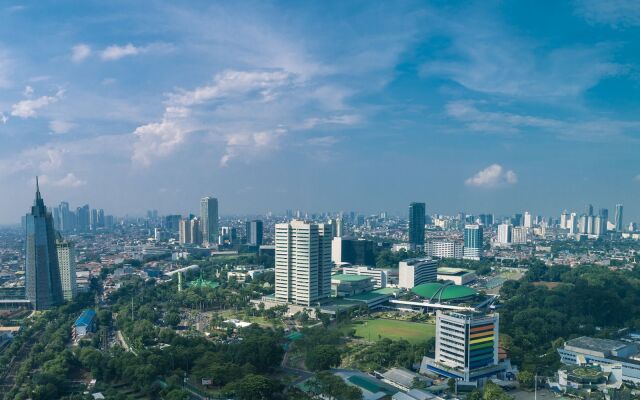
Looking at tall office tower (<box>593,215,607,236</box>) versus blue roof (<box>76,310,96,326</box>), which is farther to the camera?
tall office tower (<box>593,215,607,236</box>)

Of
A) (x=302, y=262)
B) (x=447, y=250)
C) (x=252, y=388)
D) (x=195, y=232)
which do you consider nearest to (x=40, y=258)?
(x=302, y=262)

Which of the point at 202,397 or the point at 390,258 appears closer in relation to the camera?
the point at 202,397

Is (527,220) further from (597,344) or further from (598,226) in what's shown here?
(597,344)

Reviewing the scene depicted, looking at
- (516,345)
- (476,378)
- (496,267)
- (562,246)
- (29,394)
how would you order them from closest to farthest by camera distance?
1. (29,394)
2. (476,378)
3. (516,345)
4. (496,267)
5. (562,246)

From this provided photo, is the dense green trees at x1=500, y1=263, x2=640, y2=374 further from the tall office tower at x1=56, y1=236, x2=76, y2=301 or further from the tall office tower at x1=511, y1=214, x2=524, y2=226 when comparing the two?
the tall office tower at x1=511, y1=214, x2=524, y2=226

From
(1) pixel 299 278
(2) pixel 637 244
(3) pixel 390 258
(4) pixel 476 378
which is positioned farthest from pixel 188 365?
(2) pixel 637 244

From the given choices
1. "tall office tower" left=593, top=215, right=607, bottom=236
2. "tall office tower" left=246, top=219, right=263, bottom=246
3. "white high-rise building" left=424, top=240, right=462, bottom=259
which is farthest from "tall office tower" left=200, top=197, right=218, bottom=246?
"tall office tower" left=593, top=215, right=607, bottom=236

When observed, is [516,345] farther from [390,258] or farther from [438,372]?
[390,258]
